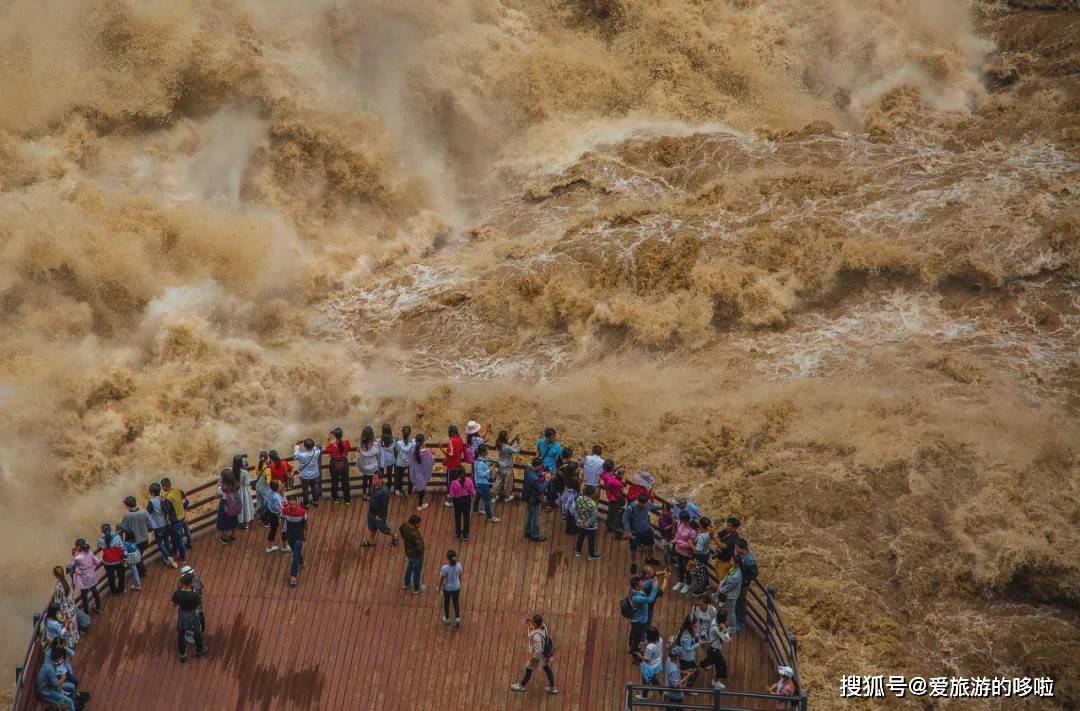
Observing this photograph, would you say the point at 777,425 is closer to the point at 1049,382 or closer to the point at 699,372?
the point at 699,372

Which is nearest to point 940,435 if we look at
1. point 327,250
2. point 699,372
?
point 699,372

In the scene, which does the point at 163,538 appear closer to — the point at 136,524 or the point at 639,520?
A: the point at 136,524

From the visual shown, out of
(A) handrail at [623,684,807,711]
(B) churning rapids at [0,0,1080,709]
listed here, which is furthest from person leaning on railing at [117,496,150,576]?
(A) handrail at [623,684,807,711]

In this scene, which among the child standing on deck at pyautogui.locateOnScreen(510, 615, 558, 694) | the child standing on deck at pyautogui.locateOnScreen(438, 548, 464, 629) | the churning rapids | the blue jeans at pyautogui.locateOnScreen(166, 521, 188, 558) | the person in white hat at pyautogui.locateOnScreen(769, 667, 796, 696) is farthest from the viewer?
the churning rapids

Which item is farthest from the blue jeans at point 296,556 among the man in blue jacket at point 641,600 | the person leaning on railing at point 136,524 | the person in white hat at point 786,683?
the person in white hat at point 786,683

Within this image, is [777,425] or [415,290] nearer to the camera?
[777,425]

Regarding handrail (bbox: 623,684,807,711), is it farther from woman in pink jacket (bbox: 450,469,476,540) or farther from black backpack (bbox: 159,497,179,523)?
black backpack (bbox: 159,497,179,523)

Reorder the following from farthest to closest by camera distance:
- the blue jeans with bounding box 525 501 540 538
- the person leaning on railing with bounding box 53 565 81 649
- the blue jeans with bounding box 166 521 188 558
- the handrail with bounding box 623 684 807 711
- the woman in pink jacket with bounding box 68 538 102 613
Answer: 1. the blue jeans with bounding box 525 501 540 538
2. the blue jeans with bounding box 166 521 188 558
3. the woman in pink jacket with bounding box 68 538 102 613
4. the person leaning on railing with bounding box 53 565 81 649
5. the handrail with bounding box 623 684 807 711

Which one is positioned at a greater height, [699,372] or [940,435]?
[699,372]
